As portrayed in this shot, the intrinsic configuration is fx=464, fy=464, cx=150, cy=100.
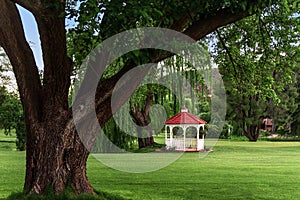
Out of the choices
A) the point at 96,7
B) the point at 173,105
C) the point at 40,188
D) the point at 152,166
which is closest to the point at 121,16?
the point at 96,7

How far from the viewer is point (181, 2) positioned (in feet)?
19.6

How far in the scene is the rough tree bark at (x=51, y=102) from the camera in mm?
6953

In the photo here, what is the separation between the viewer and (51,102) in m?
7.18

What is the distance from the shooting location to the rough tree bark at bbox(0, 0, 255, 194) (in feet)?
22.8

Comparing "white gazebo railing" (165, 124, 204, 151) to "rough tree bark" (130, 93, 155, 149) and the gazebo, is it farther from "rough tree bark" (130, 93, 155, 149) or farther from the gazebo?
"rough tree bark" (130, 93, 155, 149)

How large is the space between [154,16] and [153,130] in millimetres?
19997

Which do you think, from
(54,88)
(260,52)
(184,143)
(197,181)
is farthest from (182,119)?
(54,88)

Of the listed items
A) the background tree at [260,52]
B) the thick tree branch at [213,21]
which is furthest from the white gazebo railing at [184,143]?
the thick tree branch at [213,21]

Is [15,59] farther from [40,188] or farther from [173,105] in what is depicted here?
[173,105]

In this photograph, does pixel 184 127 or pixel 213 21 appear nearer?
pixel 213 21

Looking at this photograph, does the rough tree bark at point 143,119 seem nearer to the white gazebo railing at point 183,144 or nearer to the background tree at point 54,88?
the white gazebo railing at point 183,144

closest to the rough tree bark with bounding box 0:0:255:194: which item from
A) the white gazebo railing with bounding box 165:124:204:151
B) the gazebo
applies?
the gazebo

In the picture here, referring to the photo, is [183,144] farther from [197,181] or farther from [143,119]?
[197,181]

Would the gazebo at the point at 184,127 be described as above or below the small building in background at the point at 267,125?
below
